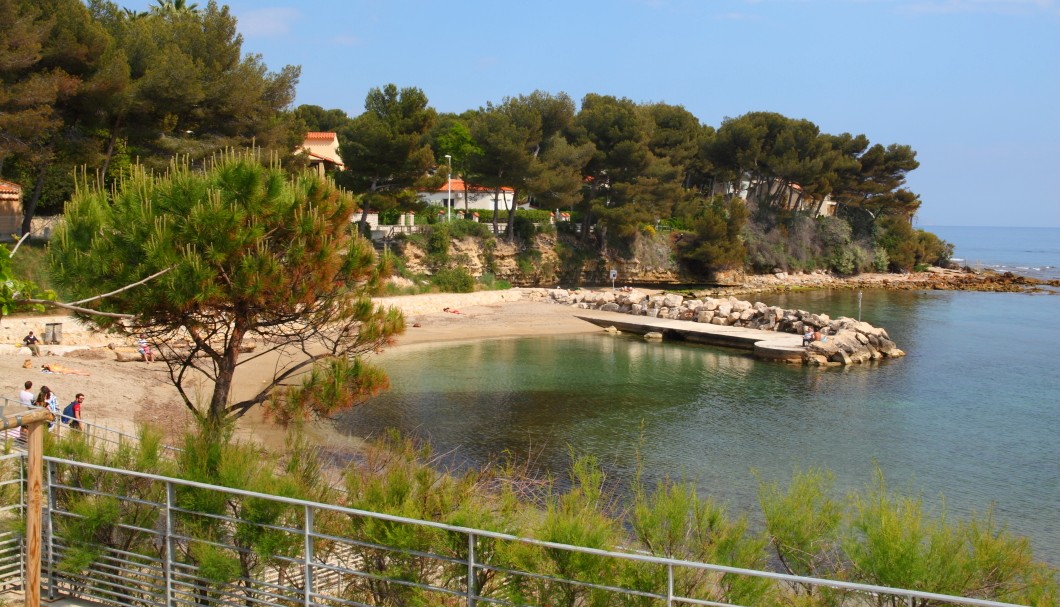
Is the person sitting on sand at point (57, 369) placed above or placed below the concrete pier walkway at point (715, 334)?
above

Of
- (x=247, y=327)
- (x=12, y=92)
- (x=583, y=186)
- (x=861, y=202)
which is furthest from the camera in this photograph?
(x=861, y=202)

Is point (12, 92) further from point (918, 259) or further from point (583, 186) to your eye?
point (918, 259)

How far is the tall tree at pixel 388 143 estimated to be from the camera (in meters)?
40.9

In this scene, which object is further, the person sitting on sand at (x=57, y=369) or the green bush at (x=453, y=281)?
the green bush at (x=453, y=281)

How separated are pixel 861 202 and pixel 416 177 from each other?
147ft

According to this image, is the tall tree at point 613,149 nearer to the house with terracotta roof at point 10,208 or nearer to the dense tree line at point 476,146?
the dense tree line at point 476,146

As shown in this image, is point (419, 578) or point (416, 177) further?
point (416, 177)

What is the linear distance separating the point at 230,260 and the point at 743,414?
613 inches

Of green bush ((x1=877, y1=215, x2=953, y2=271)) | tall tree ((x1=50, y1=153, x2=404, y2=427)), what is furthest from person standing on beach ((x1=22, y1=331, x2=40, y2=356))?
green bush ((x1=877, y1=215, x2=953, y2=271))

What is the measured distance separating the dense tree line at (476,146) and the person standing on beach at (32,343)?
522 cm

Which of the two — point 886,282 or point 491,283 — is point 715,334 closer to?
point 491,283

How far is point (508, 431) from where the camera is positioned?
63.7 feet

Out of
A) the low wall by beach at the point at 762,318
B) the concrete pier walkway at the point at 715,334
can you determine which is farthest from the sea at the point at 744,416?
the low wall by beach at the point at 762,318

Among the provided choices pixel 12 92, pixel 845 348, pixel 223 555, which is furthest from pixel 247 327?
pixel 845 348
